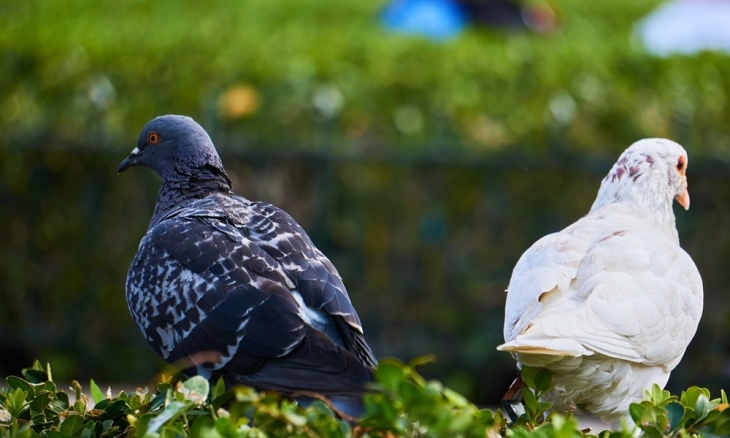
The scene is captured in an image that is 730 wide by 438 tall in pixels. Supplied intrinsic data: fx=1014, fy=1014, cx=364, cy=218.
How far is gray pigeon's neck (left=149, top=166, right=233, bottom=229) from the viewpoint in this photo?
4.06 meters

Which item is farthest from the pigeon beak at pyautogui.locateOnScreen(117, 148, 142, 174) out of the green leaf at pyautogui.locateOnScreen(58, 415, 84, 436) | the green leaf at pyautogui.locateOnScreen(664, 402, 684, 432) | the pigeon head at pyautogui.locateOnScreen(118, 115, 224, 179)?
the green leaf at pyautogui.locateOnScreen(664, 402, 684, 432)

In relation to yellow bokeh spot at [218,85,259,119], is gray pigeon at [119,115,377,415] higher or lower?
lower

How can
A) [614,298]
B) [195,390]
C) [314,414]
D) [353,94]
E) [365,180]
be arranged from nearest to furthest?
[314,414]
[195,390]
[614,298]
[365,180]
[353,94]

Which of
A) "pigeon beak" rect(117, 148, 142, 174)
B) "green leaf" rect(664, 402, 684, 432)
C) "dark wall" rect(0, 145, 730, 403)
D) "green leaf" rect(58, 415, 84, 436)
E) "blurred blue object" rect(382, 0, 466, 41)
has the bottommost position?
"dark wall" rect(0, 145, 730, 403)

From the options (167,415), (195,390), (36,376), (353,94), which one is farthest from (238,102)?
(167,415)

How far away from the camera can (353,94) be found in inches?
259

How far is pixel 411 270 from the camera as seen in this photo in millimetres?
6363

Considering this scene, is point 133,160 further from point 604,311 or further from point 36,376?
point 604,311

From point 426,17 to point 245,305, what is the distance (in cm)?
764

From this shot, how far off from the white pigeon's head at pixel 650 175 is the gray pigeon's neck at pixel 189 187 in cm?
159

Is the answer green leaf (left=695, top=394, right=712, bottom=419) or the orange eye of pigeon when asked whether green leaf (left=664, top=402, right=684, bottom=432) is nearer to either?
green leaf (left=695, top=394, right=712, bottom=419)

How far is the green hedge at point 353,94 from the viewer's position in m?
6.32

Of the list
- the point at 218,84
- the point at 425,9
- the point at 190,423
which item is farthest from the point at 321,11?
the point at 190,423

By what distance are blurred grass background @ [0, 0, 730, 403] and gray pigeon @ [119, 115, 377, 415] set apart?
2.47 metres
